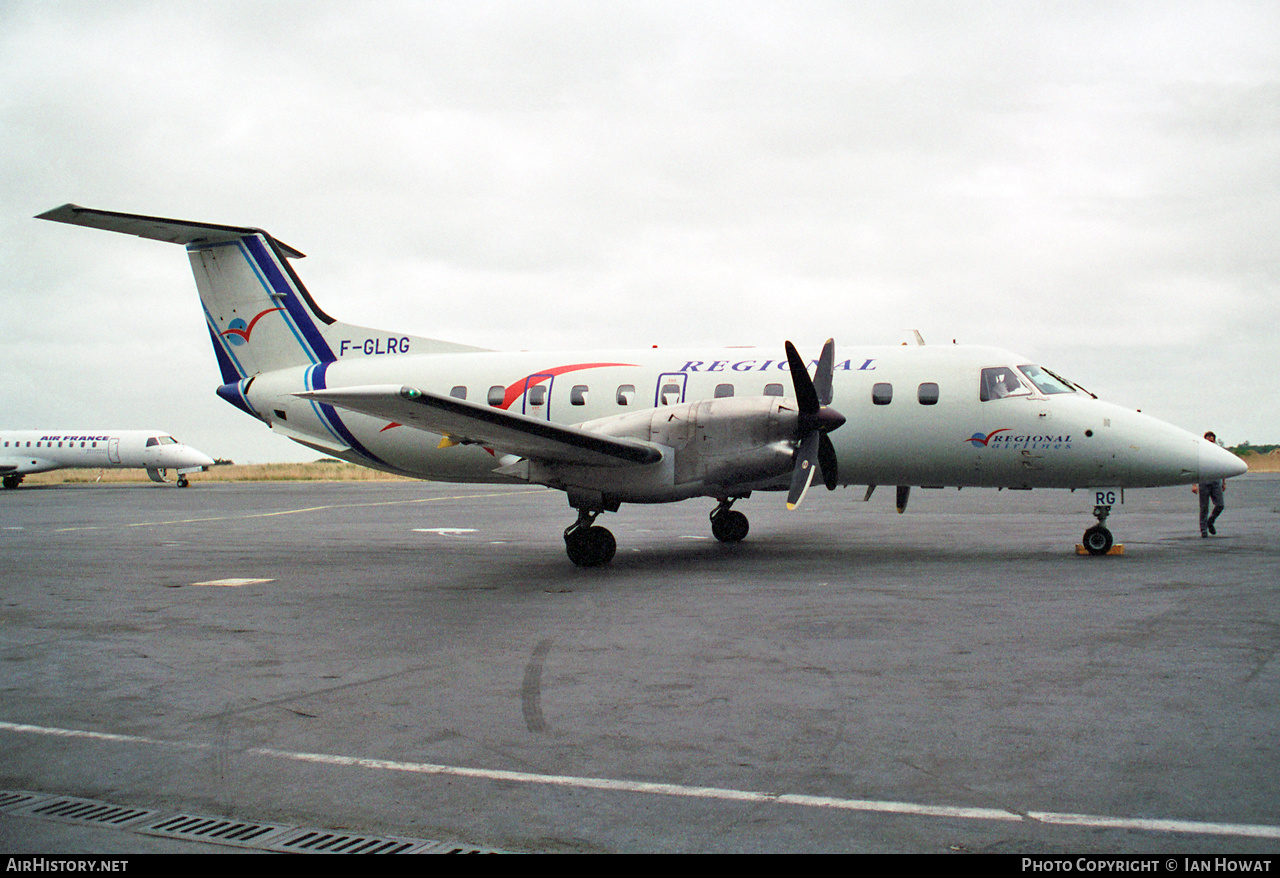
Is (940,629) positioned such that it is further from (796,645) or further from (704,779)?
(704,779)

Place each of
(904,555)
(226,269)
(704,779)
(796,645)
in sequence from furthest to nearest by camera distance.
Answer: (226,269)
(904,555)
(796,645)
(704,779)

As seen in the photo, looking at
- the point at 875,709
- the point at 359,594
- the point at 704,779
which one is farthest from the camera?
the point at 359,594

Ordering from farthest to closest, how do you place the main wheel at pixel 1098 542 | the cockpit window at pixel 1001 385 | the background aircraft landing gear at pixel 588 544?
the cockpit window at pixel 1001 385 → the main wheel at pixel 1098 542 → the background aircraft landing gear at pixel 588 544

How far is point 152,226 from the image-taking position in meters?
17.4

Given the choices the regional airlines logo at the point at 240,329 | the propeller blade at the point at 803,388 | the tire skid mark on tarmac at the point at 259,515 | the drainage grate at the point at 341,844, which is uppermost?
the regional airlines logo at the point at 240,329

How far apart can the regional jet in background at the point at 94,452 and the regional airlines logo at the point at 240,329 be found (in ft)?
112

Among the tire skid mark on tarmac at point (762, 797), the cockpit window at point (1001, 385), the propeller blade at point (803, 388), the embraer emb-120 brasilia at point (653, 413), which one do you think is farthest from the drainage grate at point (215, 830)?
the cockpit window at point (1001, 385)

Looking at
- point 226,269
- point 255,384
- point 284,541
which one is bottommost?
point 284,541

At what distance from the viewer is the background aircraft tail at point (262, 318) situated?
18.6 m

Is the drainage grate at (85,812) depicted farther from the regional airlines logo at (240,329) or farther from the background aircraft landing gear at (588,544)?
the regional airlines logo at (240,329)

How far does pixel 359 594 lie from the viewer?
11.7m

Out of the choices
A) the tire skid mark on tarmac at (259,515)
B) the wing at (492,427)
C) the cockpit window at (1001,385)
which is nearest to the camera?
the wing at (492,427)
